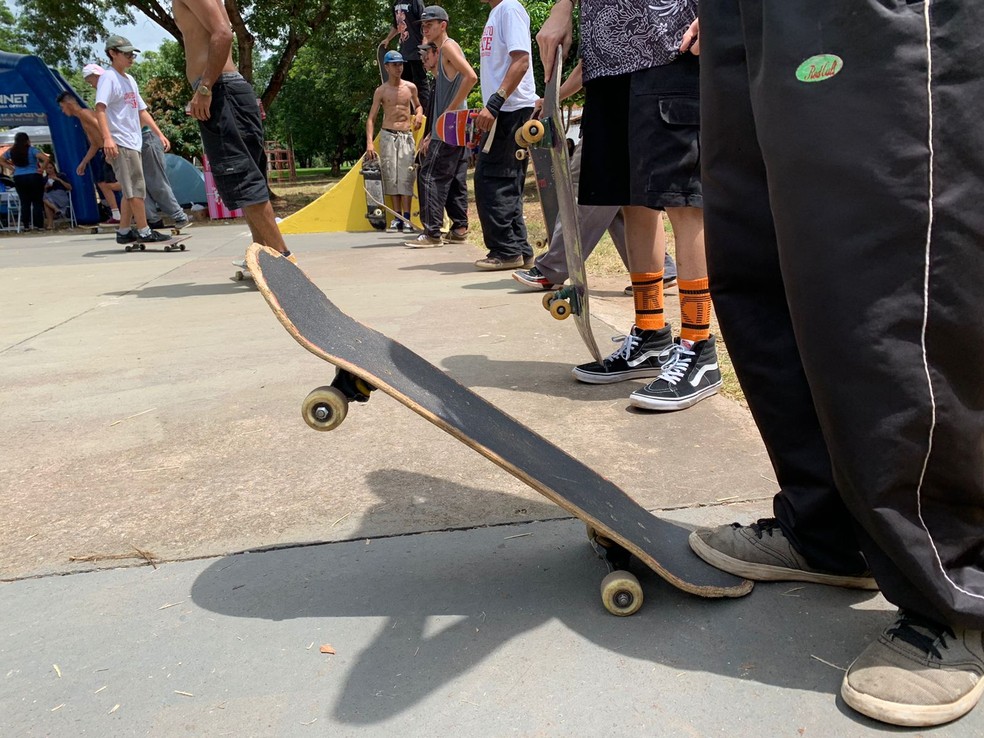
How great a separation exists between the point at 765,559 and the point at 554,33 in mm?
2065

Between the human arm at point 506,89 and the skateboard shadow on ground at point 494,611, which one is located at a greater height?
the human arm at point 506,89

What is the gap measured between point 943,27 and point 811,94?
0.62ft

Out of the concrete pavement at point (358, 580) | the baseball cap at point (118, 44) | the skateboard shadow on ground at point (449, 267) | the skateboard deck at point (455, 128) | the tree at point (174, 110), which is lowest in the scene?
the concrete pavement at point (358, 580)

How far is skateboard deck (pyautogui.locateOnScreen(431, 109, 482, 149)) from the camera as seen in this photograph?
7.58 meters

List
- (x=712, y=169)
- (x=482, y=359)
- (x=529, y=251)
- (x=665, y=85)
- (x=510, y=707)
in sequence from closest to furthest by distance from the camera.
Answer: (x=510, y=707) < (x=712, y=169) < (x=665, y=85) < (x=482, y=359) < (x=529, y=251)

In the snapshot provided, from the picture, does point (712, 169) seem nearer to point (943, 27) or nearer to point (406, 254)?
point (943, 27)

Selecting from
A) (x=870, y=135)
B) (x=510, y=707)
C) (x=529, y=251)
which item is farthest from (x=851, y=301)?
(x=529, y=251)

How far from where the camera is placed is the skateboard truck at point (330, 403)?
5.19 ft

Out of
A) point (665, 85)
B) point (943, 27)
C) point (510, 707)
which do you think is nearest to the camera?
point (943, 27)

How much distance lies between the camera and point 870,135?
1.23m

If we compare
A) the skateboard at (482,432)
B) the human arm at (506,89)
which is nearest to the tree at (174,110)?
the human arm at (506,89)

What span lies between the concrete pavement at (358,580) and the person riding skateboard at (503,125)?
2.56m

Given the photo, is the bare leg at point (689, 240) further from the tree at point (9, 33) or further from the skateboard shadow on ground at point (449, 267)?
the tree at point (9, 33)

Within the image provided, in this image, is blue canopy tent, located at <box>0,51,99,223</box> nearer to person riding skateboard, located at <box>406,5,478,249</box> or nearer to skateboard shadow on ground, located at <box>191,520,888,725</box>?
person riding skateboard, located at <box>406,5,478,249</box>
